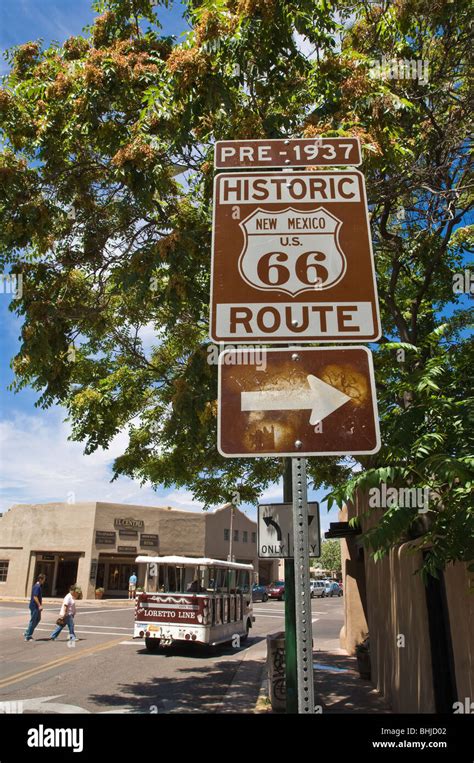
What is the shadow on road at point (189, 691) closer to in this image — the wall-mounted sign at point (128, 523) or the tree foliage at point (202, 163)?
the tree foliage at point (202, 163)

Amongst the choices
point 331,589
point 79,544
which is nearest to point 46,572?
point 79,544

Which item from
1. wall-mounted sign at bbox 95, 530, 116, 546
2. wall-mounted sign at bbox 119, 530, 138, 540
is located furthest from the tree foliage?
wall-mounted sign at bbox 119, 530, 138, 540

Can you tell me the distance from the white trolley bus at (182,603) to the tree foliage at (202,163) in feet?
18.9

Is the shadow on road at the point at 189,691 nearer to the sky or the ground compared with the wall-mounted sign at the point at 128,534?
nearer to the ground

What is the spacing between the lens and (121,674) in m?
12.3

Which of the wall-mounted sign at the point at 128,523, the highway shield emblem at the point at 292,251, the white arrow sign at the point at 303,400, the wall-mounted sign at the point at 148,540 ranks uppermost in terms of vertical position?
the wall-mounted sign at the point at 128,523

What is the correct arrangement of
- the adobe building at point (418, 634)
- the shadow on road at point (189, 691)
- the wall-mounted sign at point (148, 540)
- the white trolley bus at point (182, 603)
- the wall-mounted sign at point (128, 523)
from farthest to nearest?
the wall-mounted sign at point (148, 540), the wall-mounted sign at point (128, 523), the white trolley bus at point (182, 603), the shadow on road at point (189, 691), the adobe building at point (418, 634)

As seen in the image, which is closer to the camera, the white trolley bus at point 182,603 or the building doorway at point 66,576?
the white trolley bus at point 182,603

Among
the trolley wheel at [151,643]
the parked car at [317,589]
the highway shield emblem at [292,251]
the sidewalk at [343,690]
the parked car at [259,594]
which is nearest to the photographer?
the highway shield emblem at [292,251]

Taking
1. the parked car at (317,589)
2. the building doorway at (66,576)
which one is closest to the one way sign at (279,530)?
the building doorway at (66,576)

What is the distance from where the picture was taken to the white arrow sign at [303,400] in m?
2.14

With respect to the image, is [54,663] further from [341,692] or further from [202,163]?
[202,163]
